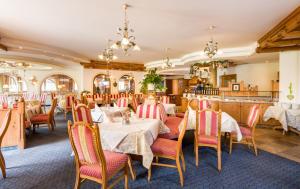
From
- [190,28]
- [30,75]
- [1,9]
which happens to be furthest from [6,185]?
[30,75]

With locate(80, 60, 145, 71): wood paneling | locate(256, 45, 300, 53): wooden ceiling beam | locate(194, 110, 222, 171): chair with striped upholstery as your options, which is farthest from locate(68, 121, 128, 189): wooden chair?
locate(80, 60, 145, 71): wood paneling

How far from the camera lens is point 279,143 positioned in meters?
4.15

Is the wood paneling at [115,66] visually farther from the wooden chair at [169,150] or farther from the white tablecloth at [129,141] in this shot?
the wooden chair at [169,150]

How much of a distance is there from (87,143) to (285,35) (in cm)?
453

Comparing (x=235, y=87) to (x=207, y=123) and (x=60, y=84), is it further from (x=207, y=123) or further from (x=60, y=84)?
(x=60, y=84)

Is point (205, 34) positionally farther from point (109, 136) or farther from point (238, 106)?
point (109, 136)

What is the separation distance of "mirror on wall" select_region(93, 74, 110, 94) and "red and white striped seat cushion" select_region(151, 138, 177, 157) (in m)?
7.54

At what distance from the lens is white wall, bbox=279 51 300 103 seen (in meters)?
5.17

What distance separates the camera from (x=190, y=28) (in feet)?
13.6

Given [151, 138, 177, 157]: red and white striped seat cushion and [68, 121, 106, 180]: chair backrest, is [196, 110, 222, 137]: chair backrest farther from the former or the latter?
[68, 121, 106, 180]: chair backrest

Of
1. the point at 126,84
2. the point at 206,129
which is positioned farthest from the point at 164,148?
the point at 126,84

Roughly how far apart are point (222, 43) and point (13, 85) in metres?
11.0

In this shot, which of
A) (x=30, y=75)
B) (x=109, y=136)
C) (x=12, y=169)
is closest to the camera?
(x=109, y=136)

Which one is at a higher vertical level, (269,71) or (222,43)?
(222,43)
